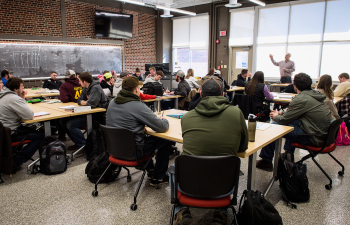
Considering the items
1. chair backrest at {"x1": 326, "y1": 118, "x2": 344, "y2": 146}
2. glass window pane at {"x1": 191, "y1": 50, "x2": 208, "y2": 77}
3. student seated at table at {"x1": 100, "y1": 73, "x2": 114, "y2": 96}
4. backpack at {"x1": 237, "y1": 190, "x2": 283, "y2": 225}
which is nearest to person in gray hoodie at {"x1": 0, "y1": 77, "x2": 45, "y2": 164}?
student seated at table at {"x1": 100, "y1": 73, "x2": 114, "y2": 96}

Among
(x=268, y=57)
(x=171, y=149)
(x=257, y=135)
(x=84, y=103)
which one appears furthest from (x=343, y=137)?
(x=268, y=57)

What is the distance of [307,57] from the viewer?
8.52m

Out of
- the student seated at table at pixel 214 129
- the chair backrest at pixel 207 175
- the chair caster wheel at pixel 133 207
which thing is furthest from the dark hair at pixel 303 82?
the chair caster wheel at pixel 133 207

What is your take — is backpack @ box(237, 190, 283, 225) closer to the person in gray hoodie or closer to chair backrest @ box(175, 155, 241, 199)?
chair backrest @ box(175, 155, 241, 199)

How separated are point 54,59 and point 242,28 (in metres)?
6.60

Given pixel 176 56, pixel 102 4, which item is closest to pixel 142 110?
pixel 102 4

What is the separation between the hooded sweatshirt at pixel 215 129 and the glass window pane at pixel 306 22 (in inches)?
311

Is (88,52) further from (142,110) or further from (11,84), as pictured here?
(142,110)

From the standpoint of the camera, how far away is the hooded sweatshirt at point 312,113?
9.42 ft

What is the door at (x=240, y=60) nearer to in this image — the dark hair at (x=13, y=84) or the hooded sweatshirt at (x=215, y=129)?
the dark hair at (x=13, y=84)

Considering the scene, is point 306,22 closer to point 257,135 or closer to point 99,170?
point 257,135

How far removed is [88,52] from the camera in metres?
9.43

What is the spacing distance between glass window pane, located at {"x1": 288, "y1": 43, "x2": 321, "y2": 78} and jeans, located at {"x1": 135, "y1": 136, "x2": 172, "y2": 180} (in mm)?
7252

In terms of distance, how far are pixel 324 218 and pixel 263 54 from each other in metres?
7.84
